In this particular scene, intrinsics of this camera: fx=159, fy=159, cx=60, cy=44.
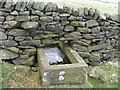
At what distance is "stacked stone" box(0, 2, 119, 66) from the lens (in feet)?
16.8

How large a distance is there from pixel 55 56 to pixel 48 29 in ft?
3.17

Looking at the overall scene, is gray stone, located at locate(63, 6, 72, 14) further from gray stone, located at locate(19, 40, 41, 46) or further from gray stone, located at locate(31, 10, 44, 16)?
gray stone, located at locate(19, 40, 41, 46)

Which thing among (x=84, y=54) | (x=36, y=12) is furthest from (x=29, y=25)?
(x=84, y=54)

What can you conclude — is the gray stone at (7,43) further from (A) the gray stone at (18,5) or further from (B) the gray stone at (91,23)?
(B) the gray stone at (91,23)

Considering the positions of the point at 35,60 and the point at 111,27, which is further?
the point at 111,27

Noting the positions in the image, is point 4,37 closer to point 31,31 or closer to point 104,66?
point 31,31

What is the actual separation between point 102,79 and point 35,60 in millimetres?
2428

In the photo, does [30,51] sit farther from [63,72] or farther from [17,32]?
[63,72]

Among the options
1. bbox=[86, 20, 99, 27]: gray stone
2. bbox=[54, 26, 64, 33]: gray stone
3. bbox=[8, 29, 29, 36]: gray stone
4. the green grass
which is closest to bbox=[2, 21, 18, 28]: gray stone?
bbox=[8, 29, 29, 36]: gray stone

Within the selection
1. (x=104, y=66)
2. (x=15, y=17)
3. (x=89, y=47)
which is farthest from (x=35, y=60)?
(x=104, y=66)

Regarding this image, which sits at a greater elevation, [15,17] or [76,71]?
[15,17]

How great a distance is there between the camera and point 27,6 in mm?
5117

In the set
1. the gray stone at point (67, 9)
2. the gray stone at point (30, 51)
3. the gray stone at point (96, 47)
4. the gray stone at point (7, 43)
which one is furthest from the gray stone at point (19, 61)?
the gray stone at point (96, 47)

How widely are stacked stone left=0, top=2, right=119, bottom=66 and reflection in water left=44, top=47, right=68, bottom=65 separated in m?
0.32
